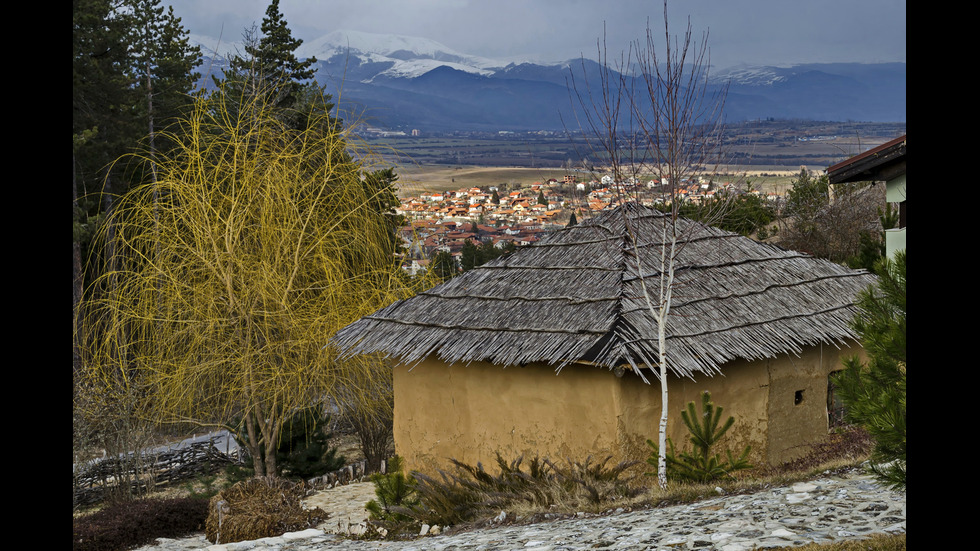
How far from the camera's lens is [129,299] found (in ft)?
45.8

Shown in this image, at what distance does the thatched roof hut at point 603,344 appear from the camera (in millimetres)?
9836

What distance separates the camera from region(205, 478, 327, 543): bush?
10852 mm

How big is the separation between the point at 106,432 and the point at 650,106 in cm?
1350

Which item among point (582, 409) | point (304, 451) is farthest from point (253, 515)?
point (304, 451)

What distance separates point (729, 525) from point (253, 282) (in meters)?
9.21

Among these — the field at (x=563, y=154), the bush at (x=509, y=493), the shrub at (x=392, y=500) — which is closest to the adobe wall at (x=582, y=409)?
the bush at (x=509, y=493)

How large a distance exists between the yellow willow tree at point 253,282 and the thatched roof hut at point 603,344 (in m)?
1.72

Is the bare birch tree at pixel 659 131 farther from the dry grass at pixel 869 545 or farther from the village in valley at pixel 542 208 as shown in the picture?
the dry grass at pixel 869 545

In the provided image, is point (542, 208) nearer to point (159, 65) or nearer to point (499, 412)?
point (159, 65)

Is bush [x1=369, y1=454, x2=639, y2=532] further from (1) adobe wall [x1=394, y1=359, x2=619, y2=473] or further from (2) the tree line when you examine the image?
(2) the tree line

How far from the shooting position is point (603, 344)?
30.9 ft

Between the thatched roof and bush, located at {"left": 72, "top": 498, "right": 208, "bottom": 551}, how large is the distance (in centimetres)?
333

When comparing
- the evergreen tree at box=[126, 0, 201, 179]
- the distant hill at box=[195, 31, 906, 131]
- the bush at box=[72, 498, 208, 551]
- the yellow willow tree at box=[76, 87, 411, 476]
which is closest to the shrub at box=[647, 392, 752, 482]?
the yellow willow tree at box=[76, 87, 411, 476]

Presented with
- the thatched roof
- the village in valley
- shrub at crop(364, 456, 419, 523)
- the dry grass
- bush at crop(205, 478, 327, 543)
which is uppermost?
the village in valley
